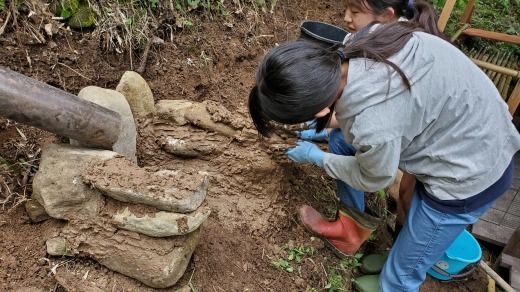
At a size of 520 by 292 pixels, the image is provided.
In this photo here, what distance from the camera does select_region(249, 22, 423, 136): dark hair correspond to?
4.45ft

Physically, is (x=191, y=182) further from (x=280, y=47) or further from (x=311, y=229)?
(x=311, y=229)

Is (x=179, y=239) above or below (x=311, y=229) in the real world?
above

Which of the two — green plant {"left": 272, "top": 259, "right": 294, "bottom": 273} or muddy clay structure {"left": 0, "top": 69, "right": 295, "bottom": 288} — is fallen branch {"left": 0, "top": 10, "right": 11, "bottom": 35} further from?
green plant {"left": 272, "top": 259, "right": 294, "bottom": 273}

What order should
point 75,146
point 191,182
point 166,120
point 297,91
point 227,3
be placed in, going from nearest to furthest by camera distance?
1. point 297,91
2. point 191,182
3. point 75,146
4. point 166,120
5. point 227,3

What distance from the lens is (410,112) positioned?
1.48m

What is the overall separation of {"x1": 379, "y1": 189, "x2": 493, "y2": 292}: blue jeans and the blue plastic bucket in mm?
634

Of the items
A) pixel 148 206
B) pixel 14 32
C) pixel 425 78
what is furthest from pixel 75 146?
pixel 425 78

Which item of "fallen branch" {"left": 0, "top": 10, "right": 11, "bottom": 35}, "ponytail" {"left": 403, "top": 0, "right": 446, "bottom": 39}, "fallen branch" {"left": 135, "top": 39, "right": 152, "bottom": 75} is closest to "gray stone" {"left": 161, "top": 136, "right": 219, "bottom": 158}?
"fallen branch" {"left": 135, "top": 39, "right": 152, "bottom": 75}

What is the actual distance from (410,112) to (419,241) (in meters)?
0.82

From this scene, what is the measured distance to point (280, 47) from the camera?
4.59 feet

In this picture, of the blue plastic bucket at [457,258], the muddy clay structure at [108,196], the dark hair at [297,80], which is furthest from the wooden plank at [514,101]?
the muddy clay structure at [108,196]

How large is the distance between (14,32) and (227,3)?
167 centimetres

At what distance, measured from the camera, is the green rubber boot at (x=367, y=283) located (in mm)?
2437

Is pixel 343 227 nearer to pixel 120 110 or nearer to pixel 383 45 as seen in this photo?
pixel 383 45
